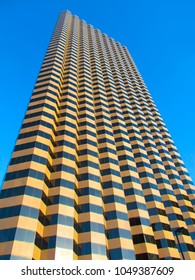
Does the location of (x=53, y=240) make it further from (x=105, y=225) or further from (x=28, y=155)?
(x=28, y=155)

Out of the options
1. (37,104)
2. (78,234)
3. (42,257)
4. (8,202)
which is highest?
(37,104)

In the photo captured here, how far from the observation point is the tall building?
151ft

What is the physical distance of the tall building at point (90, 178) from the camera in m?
45.9

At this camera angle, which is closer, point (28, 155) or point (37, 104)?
point (28, 155)

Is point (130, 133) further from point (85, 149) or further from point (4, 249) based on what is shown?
point (4, 249)

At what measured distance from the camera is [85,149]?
6481cm

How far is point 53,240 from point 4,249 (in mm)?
7725

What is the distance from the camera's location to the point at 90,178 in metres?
58.2
